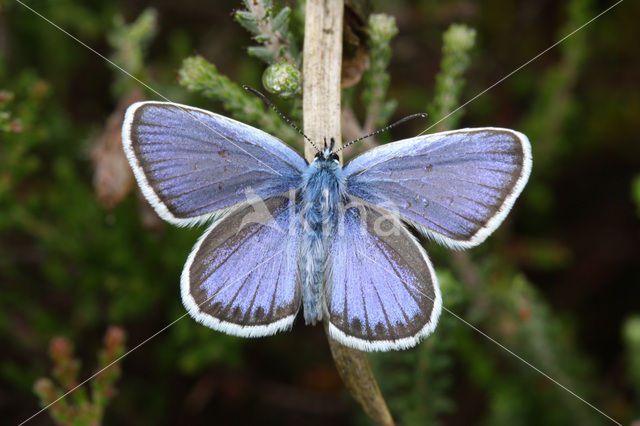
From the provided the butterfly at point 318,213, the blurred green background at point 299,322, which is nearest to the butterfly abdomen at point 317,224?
the butterfly at point 318,213

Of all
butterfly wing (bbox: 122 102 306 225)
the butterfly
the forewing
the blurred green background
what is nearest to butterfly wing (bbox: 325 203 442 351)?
the butterfly

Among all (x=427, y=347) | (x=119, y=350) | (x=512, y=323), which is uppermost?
(x=119, y=350)

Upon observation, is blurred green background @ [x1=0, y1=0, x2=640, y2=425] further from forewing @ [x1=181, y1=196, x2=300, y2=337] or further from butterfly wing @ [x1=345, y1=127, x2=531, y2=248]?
forewing @ [x1=181, y1=196, x2=300, y2=337]

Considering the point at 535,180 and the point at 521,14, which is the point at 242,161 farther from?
the point at 521,14

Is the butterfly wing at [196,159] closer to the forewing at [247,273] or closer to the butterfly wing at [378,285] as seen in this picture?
the forewing at [247,273]

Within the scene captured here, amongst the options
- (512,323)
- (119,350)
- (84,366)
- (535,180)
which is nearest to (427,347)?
(512,323)

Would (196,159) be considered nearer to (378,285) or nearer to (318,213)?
(318,213)

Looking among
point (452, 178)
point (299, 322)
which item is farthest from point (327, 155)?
point (299, 322)
